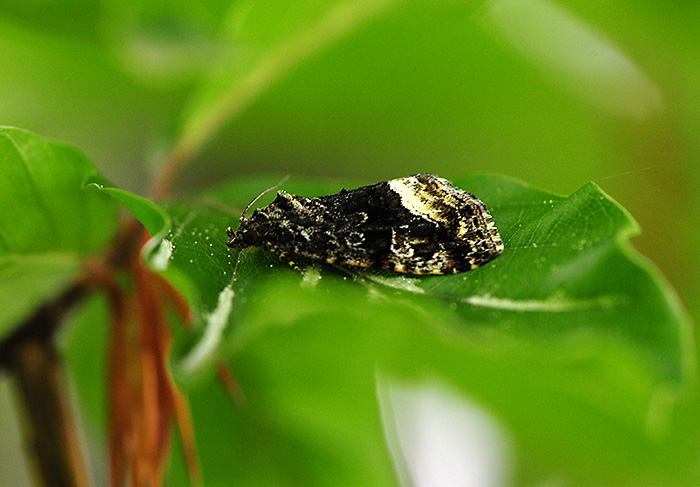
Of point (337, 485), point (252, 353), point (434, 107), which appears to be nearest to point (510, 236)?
point (252, 353)

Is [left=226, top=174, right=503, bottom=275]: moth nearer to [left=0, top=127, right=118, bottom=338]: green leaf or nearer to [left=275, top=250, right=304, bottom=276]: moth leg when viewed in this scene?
[left=275, top=250, right=304, bottom=276]: moth leg

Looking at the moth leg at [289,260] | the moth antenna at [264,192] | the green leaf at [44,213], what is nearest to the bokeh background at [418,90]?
the moth antenna at [264,192]

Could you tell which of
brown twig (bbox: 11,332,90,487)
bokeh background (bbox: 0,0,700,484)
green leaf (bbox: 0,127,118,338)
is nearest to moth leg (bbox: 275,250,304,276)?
green leaf (bbox: 0,127,118,338)

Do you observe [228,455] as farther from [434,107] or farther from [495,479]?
[434,107]

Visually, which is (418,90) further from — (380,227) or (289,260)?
(289,260)

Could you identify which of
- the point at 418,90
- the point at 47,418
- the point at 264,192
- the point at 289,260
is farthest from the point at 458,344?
the point at 418,90
